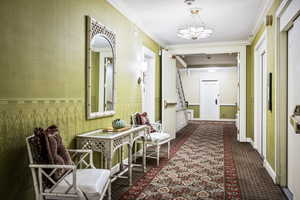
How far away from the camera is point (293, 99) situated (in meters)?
2.90

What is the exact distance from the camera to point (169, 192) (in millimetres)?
3055

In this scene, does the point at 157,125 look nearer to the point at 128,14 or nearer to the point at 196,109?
the point at 128,14

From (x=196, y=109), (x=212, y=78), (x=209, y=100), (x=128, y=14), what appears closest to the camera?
(x=128, y=14)

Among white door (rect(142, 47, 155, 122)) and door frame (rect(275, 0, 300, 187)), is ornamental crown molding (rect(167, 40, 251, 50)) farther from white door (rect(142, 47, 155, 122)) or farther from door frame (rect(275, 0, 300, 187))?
door frame (rect(275, 0, 300, 187))

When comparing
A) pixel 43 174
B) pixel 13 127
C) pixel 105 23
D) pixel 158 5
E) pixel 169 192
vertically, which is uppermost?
pixel 158 5

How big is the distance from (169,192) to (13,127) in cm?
197

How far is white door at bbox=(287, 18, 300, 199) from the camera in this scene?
2658 mm

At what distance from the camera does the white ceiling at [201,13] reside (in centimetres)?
402

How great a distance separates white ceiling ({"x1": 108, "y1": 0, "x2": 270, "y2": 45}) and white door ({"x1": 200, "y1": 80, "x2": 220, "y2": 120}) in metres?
7.15

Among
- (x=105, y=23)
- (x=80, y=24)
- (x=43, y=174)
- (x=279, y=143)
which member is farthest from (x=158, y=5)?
(x=43, y=174)

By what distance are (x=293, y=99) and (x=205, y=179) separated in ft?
5.35

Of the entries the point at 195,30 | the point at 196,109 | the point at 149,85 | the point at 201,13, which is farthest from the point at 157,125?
the point at 196,109

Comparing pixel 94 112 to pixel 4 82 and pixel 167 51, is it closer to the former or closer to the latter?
pixel 4 82

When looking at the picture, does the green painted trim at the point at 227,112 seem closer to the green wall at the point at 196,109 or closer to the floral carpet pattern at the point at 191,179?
the green wall at the point at 196,109
